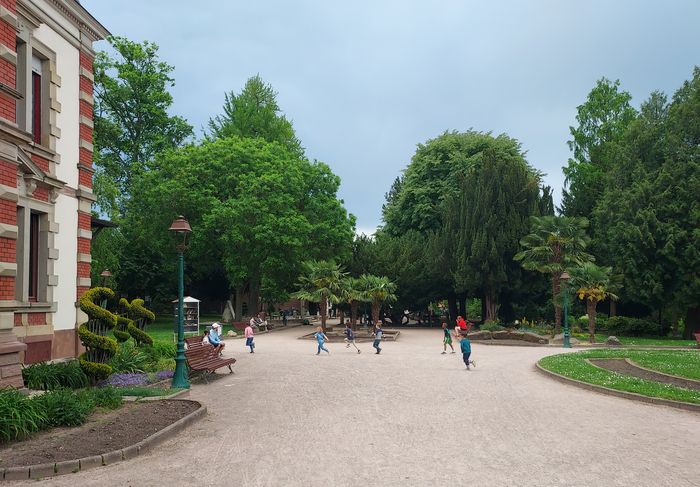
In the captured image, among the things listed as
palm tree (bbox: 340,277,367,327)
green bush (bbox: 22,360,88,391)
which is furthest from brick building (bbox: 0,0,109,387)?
palm tree (bbox: 340,277,367,327)

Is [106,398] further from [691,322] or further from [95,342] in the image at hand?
[691,322]

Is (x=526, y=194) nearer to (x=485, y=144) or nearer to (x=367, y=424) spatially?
(x=485, y=144)

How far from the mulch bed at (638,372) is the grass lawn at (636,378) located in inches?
15.8

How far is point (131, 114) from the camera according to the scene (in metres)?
46.3

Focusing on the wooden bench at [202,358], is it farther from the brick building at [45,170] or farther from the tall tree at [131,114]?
the tall tree at [131,114]

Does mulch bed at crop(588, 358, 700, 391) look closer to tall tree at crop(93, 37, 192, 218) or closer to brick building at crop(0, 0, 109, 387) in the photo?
brick building at crop(0, 0, 109, 387)

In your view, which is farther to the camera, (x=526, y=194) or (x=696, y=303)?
(x=526, y=194)

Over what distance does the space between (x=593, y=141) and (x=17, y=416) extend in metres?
52.1

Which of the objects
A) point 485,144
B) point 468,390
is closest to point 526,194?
point 485,144

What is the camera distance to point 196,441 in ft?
29.0

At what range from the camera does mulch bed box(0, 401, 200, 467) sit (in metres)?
7.45

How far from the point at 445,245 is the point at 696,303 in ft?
56.6

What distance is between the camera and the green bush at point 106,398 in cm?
1073

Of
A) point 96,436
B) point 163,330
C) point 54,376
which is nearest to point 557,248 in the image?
point 163,330
